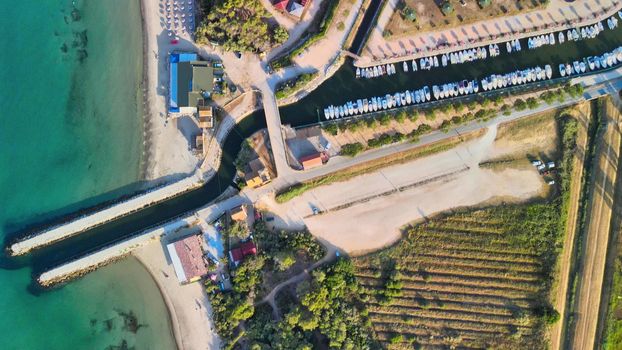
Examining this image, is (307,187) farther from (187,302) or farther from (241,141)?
(187,302)

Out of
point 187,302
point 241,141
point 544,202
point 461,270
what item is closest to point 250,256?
point 187,302

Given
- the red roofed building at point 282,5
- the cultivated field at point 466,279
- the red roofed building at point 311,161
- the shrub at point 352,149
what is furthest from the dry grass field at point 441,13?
the cultivated field at point 466,279

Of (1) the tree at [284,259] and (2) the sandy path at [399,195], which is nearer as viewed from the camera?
(1) the tree at [284,259]

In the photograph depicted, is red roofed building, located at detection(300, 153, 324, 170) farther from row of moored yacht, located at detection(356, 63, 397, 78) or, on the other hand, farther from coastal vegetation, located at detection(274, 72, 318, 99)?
row of moored yacht, located at detection(356, 63, 397, 78)

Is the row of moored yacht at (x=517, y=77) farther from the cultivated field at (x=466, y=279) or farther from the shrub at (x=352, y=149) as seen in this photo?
the shrub at (x=352, y=149)

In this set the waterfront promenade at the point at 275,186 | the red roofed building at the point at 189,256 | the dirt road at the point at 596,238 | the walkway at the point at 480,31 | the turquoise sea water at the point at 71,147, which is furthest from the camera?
the turquoise sea water at the point at 71,147

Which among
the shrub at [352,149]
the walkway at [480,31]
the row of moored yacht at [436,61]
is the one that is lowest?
the shrub at [352,149]

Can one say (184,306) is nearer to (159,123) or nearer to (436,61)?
(159,123)
